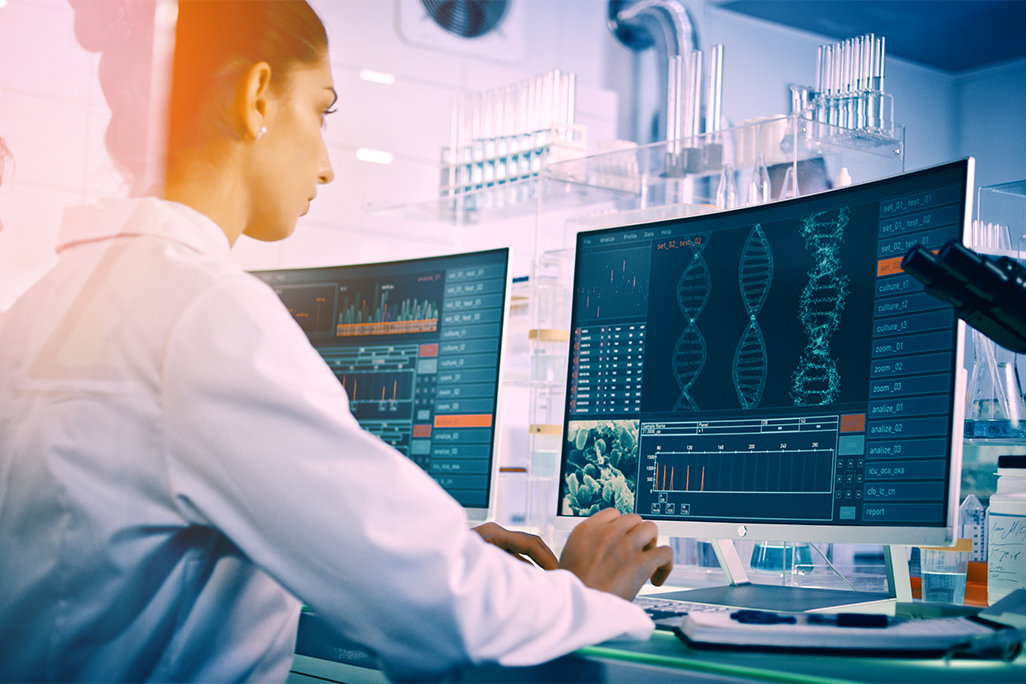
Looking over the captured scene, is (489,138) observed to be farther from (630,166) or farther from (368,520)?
(368,520)

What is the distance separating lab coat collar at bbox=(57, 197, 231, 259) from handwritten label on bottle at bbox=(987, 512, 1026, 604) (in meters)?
0.94

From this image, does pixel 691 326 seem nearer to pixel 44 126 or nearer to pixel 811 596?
pixel 811 596

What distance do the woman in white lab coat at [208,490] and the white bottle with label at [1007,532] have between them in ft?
1.53

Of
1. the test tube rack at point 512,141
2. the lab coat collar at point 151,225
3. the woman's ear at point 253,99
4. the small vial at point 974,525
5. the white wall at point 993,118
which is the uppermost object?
the white wall at point 993,118

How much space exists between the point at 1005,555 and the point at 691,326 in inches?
18.4

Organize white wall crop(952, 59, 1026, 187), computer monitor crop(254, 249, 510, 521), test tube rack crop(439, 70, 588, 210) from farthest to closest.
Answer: white wall crop(952, 59, 1026, 187) → test tube rack crop(439, 70, 588, 210) → computer monitor crop(254, 249, 510, 521)

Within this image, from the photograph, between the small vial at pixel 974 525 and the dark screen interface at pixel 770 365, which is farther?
the small vial at pixel 974 525

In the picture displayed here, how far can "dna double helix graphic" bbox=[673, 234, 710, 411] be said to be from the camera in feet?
4.18

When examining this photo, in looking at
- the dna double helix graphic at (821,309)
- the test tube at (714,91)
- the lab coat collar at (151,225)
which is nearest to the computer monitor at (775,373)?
the dna double helix graphic at (821,309)

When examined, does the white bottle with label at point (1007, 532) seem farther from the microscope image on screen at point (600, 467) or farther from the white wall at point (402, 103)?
the white wall at point (402, 103)

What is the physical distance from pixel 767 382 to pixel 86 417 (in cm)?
→ 79

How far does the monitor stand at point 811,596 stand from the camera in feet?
3.57

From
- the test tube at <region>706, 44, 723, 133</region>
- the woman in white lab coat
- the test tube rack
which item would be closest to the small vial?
the woman in white lab coat

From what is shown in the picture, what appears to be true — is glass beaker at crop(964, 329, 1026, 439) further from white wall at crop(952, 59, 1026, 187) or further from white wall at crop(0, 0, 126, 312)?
white wall at crop(952, 59, 1026, 187)
